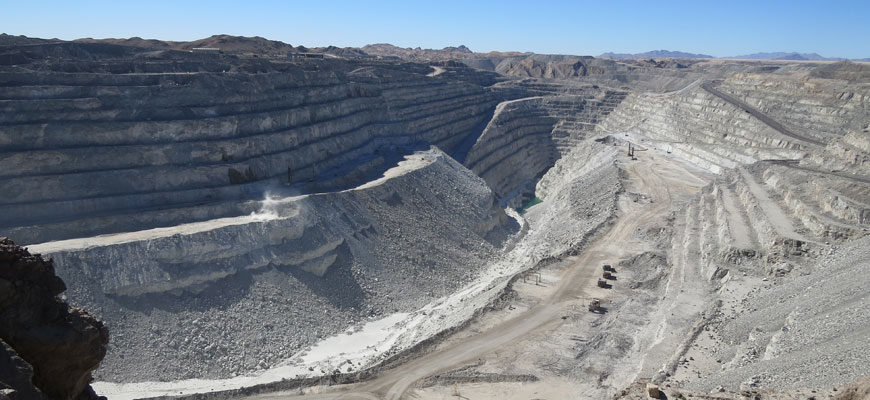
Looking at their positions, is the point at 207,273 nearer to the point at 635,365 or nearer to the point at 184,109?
the point at 184,109

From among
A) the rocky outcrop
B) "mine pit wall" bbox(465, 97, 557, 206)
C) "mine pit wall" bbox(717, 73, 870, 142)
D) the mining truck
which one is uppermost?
"mine pit wall" bbox(717, 73, 870, 142)

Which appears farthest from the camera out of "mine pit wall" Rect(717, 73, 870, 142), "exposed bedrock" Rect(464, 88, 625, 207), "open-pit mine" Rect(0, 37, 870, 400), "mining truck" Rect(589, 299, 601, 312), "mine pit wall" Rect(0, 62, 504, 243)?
"exposed bedrock" Rect(464, 88, 625, 207)

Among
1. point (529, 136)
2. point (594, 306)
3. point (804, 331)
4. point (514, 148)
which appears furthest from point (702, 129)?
point (804, 331)

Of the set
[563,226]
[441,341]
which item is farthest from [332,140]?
[441,341]

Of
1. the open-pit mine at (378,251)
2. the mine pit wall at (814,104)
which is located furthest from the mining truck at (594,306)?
the mine pit wall at (814,104)

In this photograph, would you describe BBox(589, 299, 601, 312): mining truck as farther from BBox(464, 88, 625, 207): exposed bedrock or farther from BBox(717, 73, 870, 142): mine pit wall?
BBox(464, 88, 625, 207): exposed bedrock

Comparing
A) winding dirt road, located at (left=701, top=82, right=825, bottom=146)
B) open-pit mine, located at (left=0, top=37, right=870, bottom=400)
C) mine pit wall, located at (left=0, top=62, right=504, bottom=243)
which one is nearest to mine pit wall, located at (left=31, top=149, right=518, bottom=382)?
open-pit mine, located at (left=0, top=37, right=870, bottom=400)

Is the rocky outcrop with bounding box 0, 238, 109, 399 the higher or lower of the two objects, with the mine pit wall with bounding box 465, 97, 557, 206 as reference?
higher
